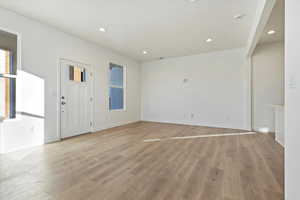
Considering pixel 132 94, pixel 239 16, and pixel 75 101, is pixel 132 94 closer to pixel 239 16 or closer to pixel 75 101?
pixel 75 101

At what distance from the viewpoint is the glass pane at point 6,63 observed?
277 cm

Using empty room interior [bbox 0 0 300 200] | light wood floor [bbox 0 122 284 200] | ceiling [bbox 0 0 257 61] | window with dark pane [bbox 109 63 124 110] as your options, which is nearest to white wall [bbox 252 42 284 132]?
empty room interior [bbox 0 0 300 200]

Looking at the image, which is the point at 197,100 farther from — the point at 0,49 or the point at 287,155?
the point at 0,49

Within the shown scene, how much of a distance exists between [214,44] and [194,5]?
2.28 metres

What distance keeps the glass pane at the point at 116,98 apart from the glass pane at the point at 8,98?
2616 mm

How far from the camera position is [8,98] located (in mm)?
2846

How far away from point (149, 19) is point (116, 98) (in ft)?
10.8

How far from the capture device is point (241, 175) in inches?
75.7

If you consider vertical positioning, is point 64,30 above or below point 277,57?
above

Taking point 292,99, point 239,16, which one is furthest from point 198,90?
point 292,99

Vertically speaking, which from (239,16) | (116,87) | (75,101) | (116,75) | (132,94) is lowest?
(75,101)

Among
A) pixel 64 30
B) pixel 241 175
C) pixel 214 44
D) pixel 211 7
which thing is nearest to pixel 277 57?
pixel 214 44

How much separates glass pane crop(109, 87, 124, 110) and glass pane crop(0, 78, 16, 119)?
2616 millimetres

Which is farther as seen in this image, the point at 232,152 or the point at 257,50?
the point at 257,50
